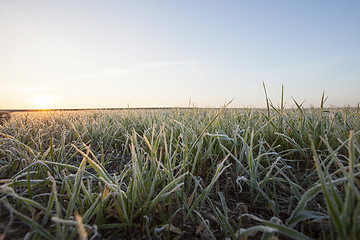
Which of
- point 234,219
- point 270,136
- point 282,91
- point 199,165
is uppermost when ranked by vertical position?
point 282,91

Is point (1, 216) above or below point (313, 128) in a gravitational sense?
below

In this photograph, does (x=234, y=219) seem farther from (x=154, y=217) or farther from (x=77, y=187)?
(x=77, y=187)

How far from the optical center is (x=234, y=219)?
0.80 m

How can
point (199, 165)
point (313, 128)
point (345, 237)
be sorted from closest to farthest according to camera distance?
point (345, 237) < point (199, 165) < point (313, 128)

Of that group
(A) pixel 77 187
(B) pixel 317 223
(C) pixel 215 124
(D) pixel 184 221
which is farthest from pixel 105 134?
(B) pixel 317 223

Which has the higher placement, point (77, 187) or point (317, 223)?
point (77, 187)

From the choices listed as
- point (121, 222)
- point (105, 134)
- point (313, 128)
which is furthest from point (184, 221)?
point (105, 134)

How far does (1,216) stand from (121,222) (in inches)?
17.7

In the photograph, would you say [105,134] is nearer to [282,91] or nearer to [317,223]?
[282,91]

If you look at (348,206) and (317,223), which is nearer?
(348,206)

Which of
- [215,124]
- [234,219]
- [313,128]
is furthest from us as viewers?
[215,124]

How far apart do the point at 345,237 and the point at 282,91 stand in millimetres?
1069

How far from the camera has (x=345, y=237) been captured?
18.5 inches

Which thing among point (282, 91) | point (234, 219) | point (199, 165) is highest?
point (282, 91)
